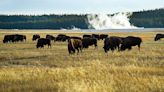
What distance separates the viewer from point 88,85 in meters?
12.3

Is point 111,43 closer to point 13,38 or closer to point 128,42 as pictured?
point 128,42

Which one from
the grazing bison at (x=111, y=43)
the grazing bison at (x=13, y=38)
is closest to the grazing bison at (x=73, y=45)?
the grazing bison at (x=111, y=43)

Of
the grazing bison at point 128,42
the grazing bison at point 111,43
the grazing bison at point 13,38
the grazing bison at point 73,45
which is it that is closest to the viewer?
the grazing bison at point 73,45

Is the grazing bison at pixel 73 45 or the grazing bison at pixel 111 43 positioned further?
the grazing bison at pixel 111 43

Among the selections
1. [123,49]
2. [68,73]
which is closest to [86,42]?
[123,49]

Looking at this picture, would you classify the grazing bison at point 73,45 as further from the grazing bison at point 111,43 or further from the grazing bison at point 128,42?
the grazing bison at point 128,42

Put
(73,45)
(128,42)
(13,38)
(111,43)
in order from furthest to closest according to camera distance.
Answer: (13,38), (128,42), (111,43), (73,45)

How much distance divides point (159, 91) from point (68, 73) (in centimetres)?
493

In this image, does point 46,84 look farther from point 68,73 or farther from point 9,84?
point 68,73

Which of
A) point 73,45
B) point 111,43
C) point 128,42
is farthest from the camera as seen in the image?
point 128,42

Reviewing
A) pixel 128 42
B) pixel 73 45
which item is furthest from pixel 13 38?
pixel 73 45

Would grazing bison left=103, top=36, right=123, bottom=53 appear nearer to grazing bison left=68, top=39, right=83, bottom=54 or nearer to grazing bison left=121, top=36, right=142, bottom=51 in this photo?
grazing bison left=121, top=36, right=142, bottom=51

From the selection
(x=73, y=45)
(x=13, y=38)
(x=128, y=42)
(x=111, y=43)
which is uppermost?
(x=73, y=45)

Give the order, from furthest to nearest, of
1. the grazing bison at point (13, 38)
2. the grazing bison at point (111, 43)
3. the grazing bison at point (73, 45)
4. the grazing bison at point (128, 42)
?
the grazing bison at point (13, 38) → the grazing bison at point (128, 42) → the grazing bison at point (111, 43) → the grazing bison at point (73, 45)
